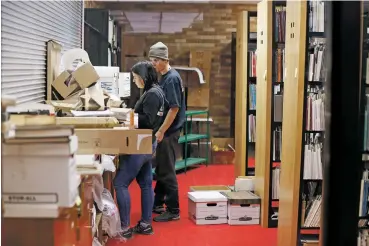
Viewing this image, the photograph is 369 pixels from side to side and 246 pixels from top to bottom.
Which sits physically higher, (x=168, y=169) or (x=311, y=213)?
(x=168, y=169)

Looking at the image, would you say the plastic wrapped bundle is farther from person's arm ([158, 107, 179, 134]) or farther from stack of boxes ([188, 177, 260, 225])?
person's arm ([158, 107, 179, 134])

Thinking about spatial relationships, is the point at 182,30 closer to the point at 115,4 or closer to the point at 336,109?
the point at 115,4

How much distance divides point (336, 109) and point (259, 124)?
12.6 ft

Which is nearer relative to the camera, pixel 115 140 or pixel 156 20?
pixel 115 140

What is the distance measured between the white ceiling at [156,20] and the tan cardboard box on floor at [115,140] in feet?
21.7

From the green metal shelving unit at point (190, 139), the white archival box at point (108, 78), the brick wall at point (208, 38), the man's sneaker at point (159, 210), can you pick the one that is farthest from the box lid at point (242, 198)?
the brick wall at point (208, 38)

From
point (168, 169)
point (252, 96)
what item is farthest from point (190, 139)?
point (168, 169)

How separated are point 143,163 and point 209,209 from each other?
981 mm

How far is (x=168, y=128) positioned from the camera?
5.02m

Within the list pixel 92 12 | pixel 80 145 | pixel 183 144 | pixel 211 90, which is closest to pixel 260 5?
pixel 92 12

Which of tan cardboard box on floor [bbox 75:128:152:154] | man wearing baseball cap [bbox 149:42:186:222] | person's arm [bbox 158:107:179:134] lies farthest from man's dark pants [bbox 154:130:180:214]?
tan cardboard box on floor [bbox 75:128:152:154]

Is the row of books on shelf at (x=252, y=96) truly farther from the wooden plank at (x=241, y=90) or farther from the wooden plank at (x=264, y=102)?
the wooden plank at (x=264, y=102)

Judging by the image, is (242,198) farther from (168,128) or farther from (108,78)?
(108,78)

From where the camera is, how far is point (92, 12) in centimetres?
656
